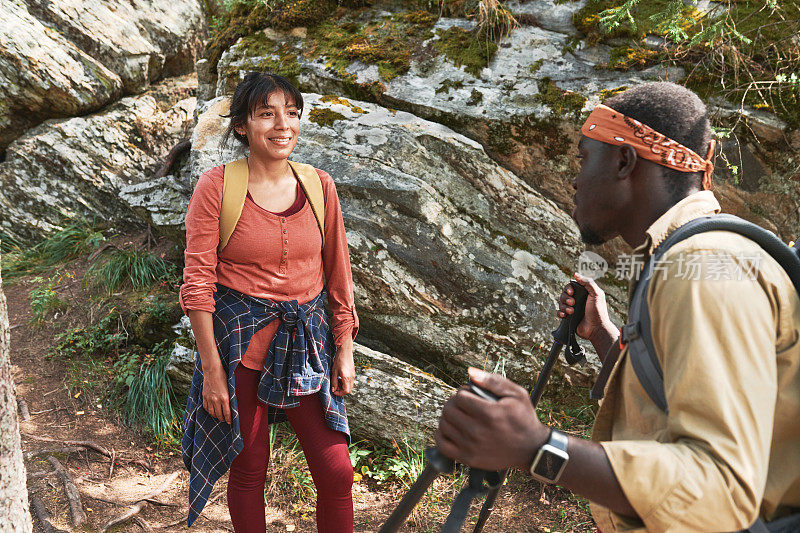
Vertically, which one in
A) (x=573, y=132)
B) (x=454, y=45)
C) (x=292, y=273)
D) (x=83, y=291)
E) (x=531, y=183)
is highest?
(x=454, y=45)

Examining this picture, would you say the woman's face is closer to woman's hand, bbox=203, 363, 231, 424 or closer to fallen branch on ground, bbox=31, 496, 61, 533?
woman's hand, bbox=203, 363, 231, 424

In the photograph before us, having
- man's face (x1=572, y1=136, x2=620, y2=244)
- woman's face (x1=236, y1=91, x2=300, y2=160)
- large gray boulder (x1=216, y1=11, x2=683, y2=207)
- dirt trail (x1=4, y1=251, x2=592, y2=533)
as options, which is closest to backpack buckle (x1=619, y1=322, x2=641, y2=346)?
man's face (x1=572, y1=136, x2=620, y2=244)

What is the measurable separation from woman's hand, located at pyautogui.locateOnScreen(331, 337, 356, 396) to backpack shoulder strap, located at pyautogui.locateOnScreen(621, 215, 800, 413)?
2034mm

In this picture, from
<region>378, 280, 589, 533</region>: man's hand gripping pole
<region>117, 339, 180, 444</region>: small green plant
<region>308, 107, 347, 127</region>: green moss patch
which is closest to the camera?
<region>378, 280, 589, 533</region>: man's hand gripping pole

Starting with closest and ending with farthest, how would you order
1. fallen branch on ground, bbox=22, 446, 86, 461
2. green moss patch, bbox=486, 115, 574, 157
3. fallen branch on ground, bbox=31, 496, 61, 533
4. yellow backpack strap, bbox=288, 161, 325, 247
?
yellow backpack strap, bbox=288, 161, 325, 247 → fallen branch on ground, bbox=31, 496, 61, 533 → fallen branch on ground, bbox=22, 446, 86, 461 → green moss patch, bbox=486, 115, 574, 157

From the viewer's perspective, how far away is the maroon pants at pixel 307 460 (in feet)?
10.4

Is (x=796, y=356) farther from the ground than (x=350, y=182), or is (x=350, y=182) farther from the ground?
(x=796, y=356)

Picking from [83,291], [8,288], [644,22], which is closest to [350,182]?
[644,22]

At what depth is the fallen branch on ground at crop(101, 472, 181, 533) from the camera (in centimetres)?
400

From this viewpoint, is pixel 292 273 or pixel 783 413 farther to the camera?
pixel 292 273

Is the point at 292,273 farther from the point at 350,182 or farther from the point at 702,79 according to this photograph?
the point at 702,79

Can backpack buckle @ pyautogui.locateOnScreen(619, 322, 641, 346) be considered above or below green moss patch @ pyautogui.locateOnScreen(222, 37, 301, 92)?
below

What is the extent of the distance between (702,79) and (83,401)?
20.4ft

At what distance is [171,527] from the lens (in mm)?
4113
